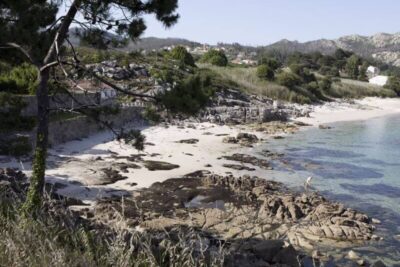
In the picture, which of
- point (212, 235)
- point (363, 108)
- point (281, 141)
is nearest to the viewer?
point (212, 235)

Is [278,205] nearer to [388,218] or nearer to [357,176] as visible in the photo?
[388,218]

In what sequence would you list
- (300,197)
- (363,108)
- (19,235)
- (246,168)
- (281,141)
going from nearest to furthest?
(19,235) < (300,197) < (246,168) < (281,141) < (363,108)

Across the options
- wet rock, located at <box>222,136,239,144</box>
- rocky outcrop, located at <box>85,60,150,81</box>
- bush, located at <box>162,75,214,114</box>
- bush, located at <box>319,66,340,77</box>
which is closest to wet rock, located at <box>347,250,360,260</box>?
bush, located at <box>162,75,214,114</box>

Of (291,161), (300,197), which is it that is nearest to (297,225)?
(300,197)

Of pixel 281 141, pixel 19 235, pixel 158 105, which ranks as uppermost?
pixel 158 105

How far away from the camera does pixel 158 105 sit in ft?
25.1

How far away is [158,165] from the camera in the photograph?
17.9m

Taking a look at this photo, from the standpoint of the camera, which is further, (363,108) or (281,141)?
(363,108)

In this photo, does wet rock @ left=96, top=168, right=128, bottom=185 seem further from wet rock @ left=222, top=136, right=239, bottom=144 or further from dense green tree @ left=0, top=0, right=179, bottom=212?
wet rock @ left=222, top=136, right=239, bottom=144

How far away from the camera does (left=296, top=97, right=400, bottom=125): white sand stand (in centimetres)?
3880

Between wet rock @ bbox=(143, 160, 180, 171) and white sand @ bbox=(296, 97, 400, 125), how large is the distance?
19.3 m

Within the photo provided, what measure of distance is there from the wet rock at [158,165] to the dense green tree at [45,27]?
872 cm

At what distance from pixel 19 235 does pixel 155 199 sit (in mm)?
9577

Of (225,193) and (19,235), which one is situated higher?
(19,235)
